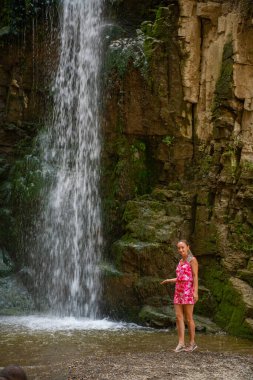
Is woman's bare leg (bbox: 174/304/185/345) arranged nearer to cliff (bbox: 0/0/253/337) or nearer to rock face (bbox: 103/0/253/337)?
cliff (bbox: 0/0/253/337)

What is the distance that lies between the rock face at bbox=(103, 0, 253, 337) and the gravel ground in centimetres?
307

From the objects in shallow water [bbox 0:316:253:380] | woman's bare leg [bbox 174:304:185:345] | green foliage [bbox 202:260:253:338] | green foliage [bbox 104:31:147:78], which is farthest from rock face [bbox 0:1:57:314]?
woman's bare leg [bbox 174:304:185:345]

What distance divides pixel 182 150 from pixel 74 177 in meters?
2.75

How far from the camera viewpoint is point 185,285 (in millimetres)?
7855

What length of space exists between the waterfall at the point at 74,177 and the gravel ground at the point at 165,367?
419 cm

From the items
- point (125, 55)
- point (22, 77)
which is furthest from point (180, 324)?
point (22, 77)

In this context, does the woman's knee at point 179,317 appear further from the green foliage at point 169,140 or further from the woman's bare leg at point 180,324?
the green foliage at point 169,140

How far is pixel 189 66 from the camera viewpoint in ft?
40.9

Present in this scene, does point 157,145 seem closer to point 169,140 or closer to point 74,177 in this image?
point 169,140

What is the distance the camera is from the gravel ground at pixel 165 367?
646 centimetres

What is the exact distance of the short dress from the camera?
25.7 ft

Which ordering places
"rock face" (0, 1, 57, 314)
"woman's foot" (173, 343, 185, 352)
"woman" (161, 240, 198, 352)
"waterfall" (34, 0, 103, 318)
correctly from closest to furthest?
"woman's foot" (173, 343, 185, 352)
"woman" (161, 240, 198, 352)
"waterfall" (34, 0, 103, 318)
"rock face" (0, 1, 57, 314)

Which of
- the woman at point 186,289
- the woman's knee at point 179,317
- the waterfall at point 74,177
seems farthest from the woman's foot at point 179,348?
the waterfall at point 74,177

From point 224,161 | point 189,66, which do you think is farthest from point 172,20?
point 224,161
